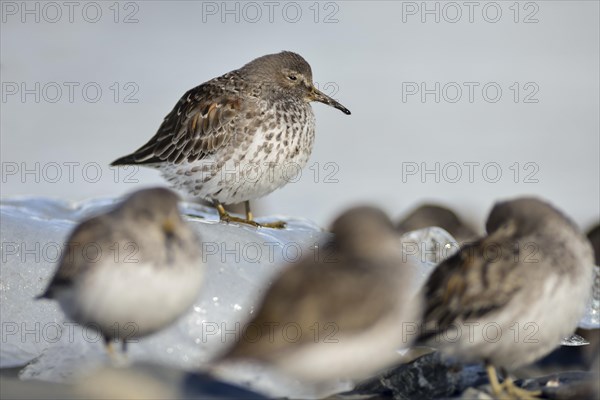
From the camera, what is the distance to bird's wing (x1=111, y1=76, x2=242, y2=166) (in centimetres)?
1069

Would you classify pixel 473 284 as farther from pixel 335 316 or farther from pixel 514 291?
pixel 335 316

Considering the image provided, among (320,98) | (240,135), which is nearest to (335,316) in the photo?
(240,135)

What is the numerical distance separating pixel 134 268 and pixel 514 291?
2.49 meters

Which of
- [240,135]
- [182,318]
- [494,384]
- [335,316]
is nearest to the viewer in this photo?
[335,316]

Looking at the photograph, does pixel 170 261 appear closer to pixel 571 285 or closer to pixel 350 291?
pixel 350 291

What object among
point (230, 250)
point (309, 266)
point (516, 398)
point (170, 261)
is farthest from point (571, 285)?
point (230, 250)

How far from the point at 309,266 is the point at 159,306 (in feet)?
3.59

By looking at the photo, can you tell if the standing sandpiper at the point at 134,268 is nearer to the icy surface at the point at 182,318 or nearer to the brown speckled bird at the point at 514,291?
the icy surface at the point at 182,318

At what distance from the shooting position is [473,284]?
6875 millimetres

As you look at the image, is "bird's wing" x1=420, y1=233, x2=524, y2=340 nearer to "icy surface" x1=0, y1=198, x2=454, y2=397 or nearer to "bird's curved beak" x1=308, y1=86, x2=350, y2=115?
"icy surface" x1=0, y1=198, x2=454, y2=397

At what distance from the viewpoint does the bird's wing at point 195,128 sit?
35.1 feet

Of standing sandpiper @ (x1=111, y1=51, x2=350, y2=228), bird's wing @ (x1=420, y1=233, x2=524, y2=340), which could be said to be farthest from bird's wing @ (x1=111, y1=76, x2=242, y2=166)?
bird's wing @ (x1=420, y1=233, x2=524, y2=340)

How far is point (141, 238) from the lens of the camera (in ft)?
22.7

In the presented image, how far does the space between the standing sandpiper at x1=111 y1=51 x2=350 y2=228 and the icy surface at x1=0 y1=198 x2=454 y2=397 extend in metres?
0.46
